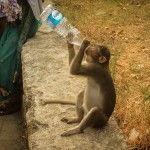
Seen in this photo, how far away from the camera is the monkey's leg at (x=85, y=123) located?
148 inches

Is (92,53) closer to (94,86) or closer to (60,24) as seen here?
(94,86)

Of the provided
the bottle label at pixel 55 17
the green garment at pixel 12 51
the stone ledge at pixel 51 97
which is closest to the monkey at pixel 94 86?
the stone ledge at pixel 51 97

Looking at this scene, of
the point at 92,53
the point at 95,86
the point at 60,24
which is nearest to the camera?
the point at 92,53

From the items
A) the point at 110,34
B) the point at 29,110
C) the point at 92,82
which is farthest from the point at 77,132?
the point at 110,34

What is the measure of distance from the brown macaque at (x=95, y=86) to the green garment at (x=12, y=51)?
6.35ft

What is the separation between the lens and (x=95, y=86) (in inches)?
156

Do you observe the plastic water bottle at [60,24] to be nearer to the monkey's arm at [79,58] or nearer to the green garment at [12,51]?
the monkey's arm at [79,58]

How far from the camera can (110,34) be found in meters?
7.70

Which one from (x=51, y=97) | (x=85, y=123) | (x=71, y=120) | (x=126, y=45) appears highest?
(x=85, y=123)

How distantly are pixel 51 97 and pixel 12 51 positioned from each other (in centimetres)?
142

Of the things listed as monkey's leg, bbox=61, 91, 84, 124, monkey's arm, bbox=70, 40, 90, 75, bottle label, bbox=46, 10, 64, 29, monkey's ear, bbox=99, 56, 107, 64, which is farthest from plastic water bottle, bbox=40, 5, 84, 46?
monkey's leg, bbox=61, 91, 84, 124

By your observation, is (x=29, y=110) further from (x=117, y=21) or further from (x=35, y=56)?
(x=117, y=21)

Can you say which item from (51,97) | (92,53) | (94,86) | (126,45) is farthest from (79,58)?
(126,45)

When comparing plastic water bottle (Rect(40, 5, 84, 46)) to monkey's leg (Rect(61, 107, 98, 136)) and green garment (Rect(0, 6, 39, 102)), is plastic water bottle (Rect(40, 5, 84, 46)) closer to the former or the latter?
monkey's leg (Rect(61, 107, 98, 136))
